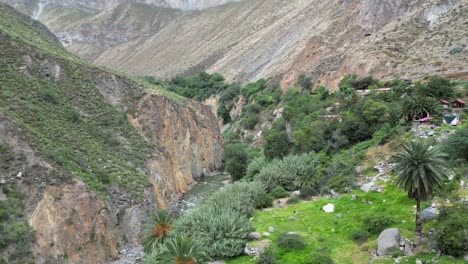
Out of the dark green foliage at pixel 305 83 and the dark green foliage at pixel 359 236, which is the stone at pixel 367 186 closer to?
the dark green foliage at pixel 359 236

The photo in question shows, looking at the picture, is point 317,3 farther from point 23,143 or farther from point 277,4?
point 23,143

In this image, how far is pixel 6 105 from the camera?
111ft

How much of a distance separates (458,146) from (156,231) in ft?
60.3

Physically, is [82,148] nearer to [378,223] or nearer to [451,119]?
[378,223]

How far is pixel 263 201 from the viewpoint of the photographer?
31.7 m

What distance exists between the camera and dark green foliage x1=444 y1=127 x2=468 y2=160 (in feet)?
86.6

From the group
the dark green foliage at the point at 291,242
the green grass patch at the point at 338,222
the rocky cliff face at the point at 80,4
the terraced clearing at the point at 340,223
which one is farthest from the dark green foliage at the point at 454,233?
the rocky cliff face at the point at 80,4

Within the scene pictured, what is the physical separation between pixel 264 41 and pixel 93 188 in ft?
228

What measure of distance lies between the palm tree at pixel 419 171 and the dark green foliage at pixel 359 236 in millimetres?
3179

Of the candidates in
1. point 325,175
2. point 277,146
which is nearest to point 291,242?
point 325,175

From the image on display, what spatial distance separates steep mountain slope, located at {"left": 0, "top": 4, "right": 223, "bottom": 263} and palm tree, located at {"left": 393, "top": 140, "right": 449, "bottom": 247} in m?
19.0

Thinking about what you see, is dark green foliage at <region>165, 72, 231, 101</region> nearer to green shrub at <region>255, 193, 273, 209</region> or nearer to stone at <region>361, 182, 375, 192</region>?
green shrub at <region>255, 193, 273, 209</region>

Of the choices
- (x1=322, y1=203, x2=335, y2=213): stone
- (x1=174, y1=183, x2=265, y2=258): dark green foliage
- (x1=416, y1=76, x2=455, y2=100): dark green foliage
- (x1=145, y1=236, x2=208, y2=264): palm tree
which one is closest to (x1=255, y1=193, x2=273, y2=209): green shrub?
(x1=174, y1=183, x2=265, y2=258): dark green foliage

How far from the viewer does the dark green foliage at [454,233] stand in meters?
18.8
